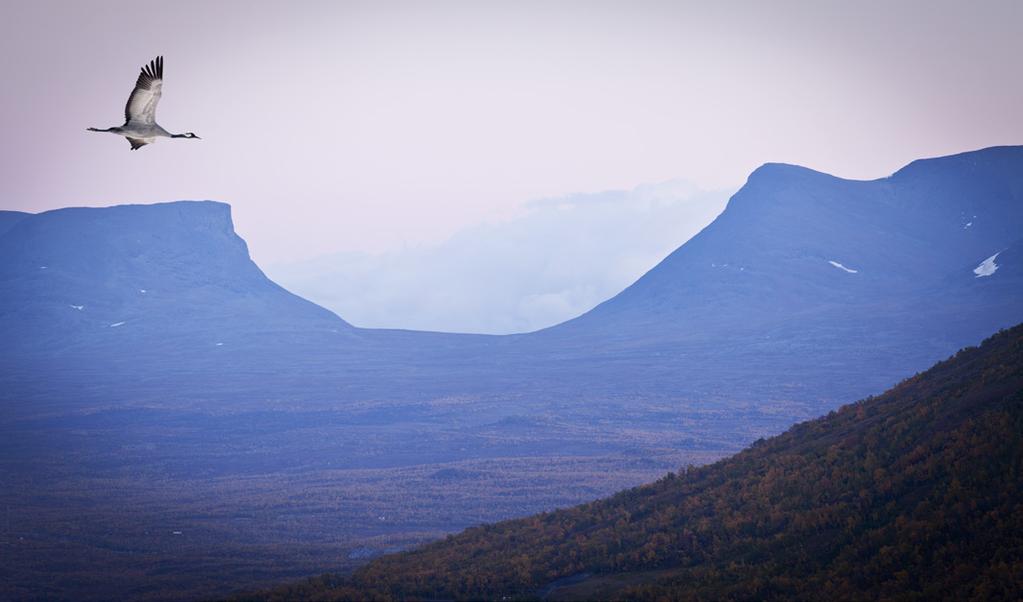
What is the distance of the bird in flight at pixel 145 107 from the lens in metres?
19.0

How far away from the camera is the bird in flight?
1905 centimetres

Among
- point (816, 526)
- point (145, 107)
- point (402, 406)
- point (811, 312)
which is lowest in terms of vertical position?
point (816, 526)

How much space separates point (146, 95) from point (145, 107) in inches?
10.7

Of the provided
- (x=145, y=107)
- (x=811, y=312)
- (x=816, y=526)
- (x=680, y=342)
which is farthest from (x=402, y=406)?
(x=145, y=107)

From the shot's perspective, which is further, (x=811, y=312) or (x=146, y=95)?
(x=811, y=312)

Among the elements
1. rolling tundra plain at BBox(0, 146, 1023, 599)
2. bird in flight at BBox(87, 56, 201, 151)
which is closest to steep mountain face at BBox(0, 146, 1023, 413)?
rolling tundra plain at BBox(0, 146, 1023, 599)

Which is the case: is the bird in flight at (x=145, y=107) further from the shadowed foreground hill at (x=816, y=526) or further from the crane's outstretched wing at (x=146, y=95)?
the shadowed foreground hill at (x=816, y=526)

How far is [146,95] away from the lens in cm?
1922

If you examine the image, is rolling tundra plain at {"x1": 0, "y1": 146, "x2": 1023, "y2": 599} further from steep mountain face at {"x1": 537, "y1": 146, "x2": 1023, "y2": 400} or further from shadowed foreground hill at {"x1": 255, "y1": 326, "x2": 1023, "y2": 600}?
shadowed foreground hill at {"x1": 255, "y1": 326, "x2": 1023, "y2": 600}

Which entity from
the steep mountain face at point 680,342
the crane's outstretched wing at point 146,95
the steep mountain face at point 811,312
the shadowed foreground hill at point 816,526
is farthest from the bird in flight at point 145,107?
the steep mountain face at point 811,312

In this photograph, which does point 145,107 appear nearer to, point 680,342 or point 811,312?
point 680,342

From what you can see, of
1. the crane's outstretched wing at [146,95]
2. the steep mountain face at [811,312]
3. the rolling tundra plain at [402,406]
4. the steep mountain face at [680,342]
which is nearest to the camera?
the crane's outstretched wing at [146,95]

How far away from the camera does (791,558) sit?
23.1m

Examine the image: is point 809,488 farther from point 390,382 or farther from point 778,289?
point 778,289
